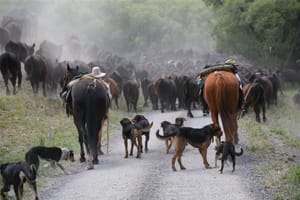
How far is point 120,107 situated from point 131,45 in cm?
5491

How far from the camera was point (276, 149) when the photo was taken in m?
17.6

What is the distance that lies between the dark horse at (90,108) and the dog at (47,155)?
579 mm

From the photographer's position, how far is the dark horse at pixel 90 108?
14.5 meters

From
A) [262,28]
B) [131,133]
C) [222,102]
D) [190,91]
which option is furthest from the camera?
[262,28]

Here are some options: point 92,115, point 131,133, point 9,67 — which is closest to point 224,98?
point 131,133

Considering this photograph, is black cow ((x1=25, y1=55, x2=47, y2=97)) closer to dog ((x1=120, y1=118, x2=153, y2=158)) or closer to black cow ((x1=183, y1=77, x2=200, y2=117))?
black cow ((x1=183, y1=77, x2=200, y2=117))

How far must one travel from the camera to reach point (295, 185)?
11781 mm

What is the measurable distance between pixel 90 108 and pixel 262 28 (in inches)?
1398

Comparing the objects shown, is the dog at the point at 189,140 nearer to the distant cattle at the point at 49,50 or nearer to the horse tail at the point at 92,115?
the horse tail at the point at 92,115

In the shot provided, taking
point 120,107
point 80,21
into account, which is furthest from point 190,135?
point 80,21

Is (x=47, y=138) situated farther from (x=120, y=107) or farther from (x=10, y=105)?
(x=120, y=107)

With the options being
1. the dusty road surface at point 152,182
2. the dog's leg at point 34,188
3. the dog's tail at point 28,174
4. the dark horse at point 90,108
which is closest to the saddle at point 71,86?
the dark horse at point 90,108

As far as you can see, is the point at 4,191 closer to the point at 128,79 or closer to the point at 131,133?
the point at 131,133

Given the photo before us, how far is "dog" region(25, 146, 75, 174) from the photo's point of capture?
42.2ft
